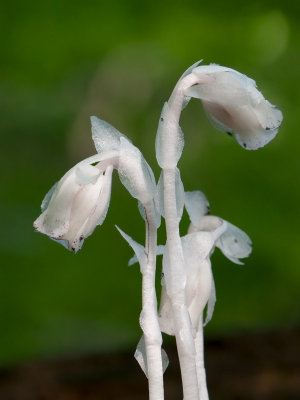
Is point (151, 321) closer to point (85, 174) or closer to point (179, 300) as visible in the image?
point (179, 300)

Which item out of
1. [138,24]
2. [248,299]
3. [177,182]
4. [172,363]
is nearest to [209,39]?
[138,24]

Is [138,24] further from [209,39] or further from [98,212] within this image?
[98,212]

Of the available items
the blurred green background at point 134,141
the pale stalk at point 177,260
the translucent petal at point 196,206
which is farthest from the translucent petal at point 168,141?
the blurred green background at point 134,141

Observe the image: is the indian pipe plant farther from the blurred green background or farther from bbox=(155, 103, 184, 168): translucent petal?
the blurred green background

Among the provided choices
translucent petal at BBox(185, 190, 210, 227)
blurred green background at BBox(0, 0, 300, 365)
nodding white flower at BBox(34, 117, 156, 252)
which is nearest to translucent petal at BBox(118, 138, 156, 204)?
nodding white flower at BBox(34, 117, 156, 252)

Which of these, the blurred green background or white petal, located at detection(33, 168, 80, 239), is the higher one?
the blurred green background

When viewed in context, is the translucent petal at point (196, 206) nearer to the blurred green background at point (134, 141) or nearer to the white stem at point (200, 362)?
the white stem at point (200, 362)
